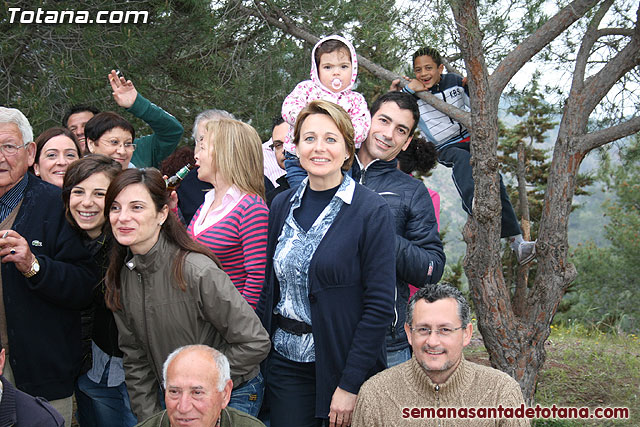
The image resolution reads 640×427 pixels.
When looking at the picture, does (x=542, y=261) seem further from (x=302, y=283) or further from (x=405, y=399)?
(x=302, y=283)

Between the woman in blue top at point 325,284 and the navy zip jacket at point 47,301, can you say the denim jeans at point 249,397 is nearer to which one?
the woman in blue top at point 325,284

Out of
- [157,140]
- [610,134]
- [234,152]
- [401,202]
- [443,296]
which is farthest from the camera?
[610,134]

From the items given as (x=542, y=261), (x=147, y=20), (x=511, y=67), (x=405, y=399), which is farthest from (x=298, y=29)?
(x=405, y=399)

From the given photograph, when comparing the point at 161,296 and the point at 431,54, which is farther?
the point at 431,54

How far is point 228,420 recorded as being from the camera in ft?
8.34

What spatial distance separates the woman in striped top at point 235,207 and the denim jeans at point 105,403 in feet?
2.83

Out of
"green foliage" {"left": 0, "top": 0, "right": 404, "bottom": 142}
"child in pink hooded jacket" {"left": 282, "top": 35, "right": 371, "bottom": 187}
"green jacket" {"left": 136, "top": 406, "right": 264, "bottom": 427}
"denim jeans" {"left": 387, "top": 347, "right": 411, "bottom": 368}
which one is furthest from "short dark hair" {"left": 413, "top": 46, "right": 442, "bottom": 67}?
"green jacket" {"left": 136, "top": 406, "right": 264, "bottom": 427}

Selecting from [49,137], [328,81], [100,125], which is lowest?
[49,137]

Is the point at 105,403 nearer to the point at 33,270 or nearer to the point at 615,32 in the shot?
the point at 33,270

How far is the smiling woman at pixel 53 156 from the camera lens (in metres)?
3.38

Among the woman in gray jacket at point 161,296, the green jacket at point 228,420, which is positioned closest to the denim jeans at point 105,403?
the woman in gray jacket at point 161,296

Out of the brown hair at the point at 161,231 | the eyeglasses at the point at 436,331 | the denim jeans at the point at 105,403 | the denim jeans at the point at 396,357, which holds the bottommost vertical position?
the denim jeans at the point at 105,403

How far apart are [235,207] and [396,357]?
1058mm

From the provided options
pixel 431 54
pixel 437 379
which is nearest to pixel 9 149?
pixel 437 379
